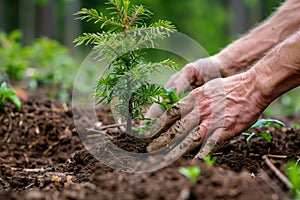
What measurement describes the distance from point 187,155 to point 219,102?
34 centimetres

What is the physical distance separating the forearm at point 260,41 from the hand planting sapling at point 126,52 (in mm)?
1164

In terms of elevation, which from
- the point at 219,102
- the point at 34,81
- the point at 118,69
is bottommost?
the point at 34,81

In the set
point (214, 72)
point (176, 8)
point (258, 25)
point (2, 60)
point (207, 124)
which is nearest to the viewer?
point (207, 124)

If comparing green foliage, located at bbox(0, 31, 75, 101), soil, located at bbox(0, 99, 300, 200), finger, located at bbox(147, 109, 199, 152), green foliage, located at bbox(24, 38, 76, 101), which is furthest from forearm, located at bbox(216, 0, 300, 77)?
green foliage, located at bbox(24, 38, 76, 101)

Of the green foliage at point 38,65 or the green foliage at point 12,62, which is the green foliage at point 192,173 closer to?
the green foliage at point 38,65

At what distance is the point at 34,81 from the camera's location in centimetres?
511

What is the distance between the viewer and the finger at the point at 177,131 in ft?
7.13

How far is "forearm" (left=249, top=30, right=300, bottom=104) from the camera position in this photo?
84.4 inches

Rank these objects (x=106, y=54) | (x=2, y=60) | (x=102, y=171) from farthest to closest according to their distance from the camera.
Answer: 1. (x=2, y=60)
2. (x=106, y=54)
3. (x=102, y=171)

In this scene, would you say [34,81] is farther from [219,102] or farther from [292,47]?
[292,47]

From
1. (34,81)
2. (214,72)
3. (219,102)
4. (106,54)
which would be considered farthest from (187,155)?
(34,81)

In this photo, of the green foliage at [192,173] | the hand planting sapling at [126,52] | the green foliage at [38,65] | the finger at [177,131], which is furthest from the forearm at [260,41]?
the green foliage at [38,65]

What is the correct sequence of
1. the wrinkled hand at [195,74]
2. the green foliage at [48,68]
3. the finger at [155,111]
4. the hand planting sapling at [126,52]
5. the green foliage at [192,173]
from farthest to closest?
the green foliage at [48,68]
the wrinkled hand at [195,74]
the finger at [155,111]
the hand planting sapling at [126,52]
the green foliage at [192,173]

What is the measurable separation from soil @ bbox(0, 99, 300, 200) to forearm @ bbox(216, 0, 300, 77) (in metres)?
0.51
